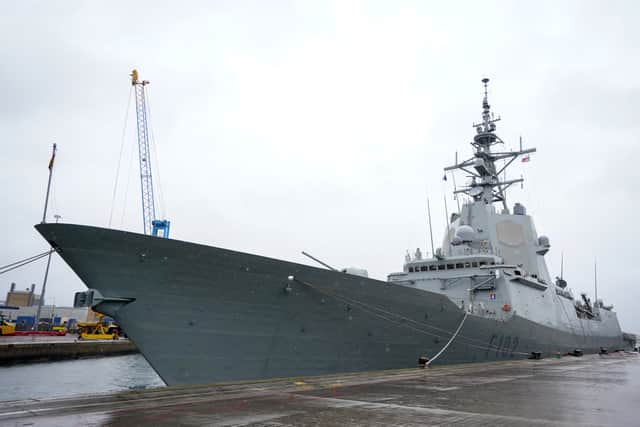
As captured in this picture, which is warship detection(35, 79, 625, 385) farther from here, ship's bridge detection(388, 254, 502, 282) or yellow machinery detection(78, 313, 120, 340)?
yellow machinery detection(78, 313, 120, 340)

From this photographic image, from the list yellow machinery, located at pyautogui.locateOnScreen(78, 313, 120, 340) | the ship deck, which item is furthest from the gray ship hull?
yellow machinery, located at pyautogui.locateOnScreen(78, 313, 120, 340)

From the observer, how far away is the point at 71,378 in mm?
18000

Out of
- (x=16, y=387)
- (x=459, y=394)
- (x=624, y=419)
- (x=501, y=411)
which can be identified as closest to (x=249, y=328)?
(x=459, y=394)

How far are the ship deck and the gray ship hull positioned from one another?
3.05ft

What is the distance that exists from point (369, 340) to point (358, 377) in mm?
1689

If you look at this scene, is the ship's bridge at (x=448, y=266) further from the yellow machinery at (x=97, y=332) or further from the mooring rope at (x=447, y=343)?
the yellow machinery at (x=97, y=332)

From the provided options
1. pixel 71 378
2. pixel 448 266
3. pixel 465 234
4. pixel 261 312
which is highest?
pixel 465 234

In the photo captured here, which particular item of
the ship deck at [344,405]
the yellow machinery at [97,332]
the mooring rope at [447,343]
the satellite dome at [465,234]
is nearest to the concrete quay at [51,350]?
the yellow machinery at [97,332]

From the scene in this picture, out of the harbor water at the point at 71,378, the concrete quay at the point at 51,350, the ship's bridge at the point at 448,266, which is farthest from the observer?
the concrete quay at the point at 51,350

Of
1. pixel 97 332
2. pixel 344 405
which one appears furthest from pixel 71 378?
pixel 344 405

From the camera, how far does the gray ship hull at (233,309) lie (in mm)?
7418

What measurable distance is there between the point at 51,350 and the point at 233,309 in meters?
20.8

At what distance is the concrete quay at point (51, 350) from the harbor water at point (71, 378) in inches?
36.3

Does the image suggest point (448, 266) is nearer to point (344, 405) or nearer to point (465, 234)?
point (465, 234)
